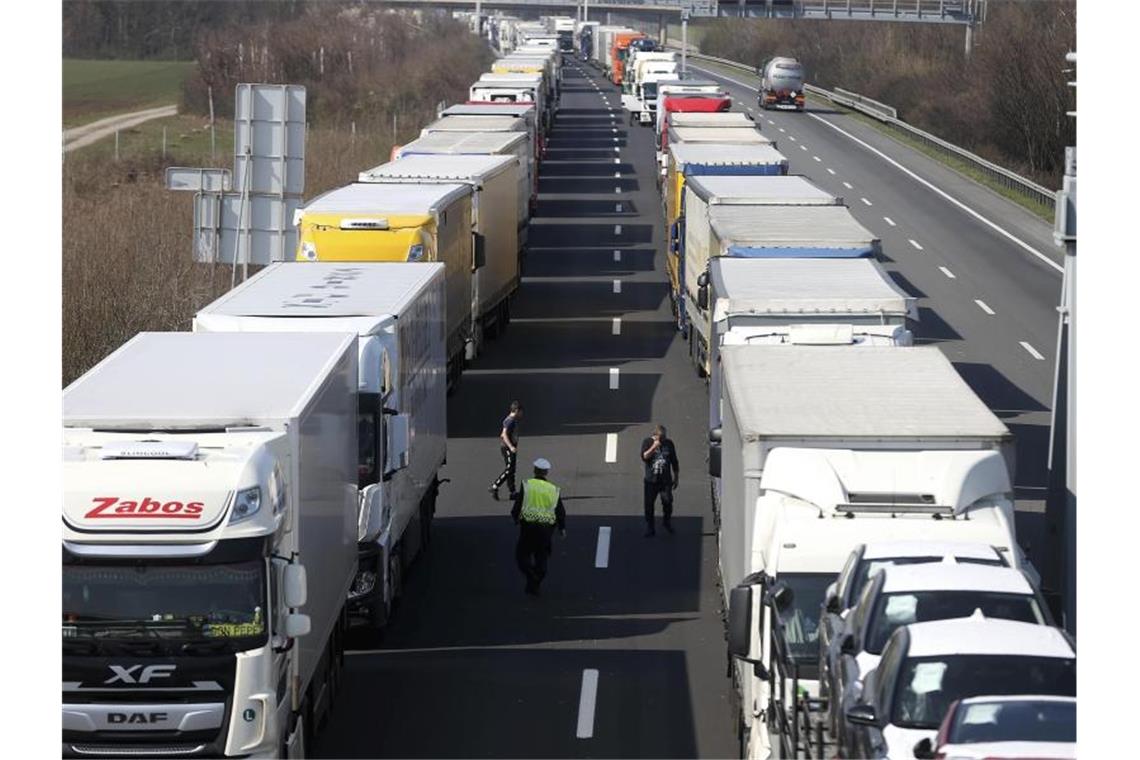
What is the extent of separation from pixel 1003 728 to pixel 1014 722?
9cm

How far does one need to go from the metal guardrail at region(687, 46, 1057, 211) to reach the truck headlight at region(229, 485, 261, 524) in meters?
34.6

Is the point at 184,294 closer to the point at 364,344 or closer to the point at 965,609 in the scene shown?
the point at 364,344

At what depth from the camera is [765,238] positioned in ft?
97.4

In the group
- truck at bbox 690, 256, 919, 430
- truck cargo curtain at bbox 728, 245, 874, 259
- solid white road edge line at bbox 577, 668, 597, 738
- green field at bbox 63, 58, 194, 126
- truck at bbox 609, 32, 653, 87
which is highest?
truck at bbox 609, 32, 653, 87

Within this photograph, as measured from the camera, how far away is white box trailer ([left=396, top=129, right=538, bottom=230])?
43.3m

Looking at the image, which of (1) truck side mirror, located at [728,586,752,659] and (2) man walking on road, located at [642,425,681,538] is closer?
(1) truck side mirror, located at [728,586,752,659]

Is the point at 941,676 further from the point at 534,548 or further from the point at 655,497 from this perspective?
the point at 655,497

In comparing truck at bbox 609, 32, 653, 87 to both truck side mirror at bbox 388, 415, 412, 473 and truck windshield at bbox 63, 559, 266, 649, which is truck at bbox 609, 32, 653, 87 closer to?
truck side mirror at bbox 388, 415, 412, 473

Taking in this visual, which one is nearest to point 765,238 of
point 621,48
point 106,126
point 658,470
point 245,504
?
point 658,470

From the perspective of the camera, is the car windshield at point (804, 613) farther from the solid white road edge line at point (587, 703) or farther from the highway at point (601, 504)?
the solid white road edge line at point (587, 703)

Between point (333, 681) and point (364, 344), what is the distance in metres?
3.41

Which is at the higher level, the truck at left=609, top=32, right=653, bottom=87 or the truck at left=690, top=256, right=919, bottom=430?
the truck at left=609, top=32, right=653, bottom=87

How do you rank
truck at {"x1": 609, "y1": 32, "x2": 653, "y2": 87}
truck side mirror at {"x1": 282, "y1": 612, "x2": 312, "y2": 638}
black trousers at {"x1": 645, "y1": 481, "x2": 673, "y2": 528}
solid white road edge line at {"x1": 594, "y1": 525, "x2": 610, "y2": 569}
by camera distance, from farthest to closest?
truck at {"x1": 609, "y1": 32, "x2": 653, "y2": 87}
black trousers at {"x1": 645, "y1": 481, "x2": 673, "y2": 528}
solid white road edge line at {"x1": 594, "y1": 525, "x2": 610, "y2": 569}
truck side mirror at {"x1": 282, "y1": 612, "x2": 312, "y2": 638}

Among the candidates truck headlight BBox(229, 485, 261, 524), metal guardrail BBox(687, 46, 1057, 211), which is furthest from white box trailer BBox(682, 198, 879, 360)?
truck headlight BBox(229, 485, 261, 524)
